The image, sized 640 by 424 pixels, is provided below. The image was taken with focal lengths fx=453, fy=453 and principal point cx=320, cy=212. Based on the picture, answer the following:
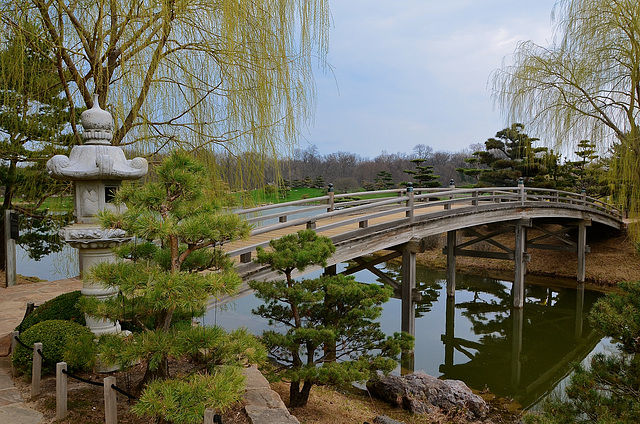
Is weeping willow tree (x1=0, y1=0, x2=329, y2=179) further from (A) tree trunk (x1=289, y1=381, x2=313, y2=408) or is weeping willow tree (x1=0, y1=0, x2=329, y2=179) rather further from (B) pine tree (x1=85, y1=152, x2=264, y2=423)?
(A) tree trunk (x1=289, y1=381, x2=313, y2=408)

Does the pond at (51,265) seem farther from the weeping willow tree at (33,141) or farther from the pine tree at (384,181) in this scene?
the pine tree at (384,181)

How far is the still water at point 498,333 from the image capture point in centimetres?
913

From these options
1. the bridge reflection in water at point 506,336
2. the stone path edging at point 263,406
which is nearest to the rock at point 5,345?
the stone path edging at point 263,406

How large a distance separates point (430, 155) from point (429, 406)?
4396cm

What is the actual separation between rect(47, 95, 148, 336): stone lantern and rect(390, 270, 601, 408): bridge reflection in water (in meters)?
7.04

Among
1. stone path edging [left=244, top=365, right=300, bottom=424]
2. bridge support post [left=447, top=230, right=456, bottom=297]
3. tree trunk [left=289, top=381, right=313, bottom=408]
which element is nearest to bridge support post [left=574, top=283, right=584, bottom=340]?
bridge support post [left=447, top=230, right=456, bottom=297]

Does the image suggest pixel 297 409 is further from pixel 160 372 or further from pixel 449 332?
pixel 449 332

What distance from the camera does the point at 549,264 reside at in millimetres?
19000

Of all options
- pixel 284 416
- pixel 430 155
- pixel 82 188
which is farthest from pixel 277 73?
pixel 430 155

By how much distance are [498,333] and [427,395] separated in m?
5.85

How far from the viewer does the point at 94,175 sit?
3580 millimetres

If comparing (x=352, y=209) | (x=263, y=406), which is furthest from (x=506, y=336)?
(x=263, y=406)

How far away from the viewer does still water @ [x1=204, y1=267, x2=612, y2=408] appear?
9133 mm

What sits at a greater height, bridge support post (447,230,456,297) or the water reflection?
bridge support post (447,230,456,297)
